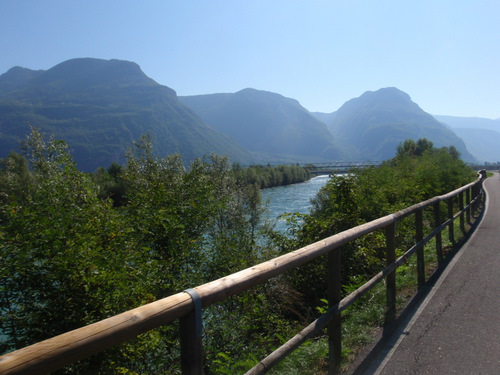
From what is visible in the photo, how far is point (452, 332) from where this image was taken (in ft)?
10.9

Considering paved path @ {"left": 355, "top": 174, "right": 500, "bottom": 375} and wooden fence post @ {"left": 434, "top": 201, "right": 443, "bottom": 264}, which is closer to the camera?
paved path @ {"left": 355, "top": 174, "right": 500, "bottom": 375}

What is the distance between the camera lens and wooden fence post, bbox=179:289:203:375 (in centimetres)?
150

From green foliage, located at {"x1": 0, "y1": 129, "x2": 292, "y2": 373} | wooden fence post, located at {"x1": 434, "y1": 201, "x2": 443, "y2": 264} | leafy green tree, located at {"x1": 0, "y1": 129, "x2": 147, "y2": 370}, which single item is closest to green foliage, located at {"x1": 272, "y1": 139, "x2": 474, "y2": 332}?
green foliage, located at {"x1": 0, "y1": 129, "x2": 292, "y2": 373}

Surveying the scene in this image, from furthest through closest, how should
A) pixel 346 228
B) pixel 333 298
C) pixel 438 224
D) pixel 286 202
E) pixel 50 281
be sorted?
pixel 286 202
pixel 346 228
pixel 438 224
pixel 50 281
pixel 333 298

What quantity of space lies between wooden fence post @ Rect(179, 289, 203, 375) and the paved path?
5.74 feet

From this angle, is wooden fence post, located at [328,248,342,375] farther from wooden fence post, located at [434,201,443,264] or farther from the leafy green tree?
wooden fence post, located at [434,201,443,264]

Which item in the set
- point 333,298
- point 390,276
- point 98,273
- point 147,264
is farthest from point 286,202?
point 333,298

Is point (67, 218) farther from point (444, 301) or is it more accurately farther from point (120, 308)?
point (444, 301)

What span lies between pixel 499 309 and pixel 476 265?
1875 mm

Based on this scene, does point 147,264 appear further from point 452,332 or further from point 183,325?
point 183,325

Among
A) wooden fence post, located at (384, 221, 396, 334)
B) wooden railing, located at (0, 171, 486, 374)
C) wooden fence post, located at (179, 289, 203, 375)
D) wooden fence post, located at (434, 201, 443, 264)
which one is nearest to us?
→ wooden railing, located at (0, 171, 486, 374)

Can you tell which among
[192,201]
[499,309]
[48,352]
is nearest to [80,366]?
[48,352]

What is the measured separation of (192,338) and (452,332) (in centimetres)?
287

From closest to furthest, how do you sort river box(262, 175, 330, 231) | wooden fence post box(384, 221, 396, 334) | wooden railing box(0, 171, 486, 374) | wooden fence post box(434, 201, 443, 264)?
wooden railing box(0, 171, 486, 374), wooden fence post box(384, 221, 396, 334), wooden fence post box(434, 201, 443, 264), river box(262, 175, 330, 231)
